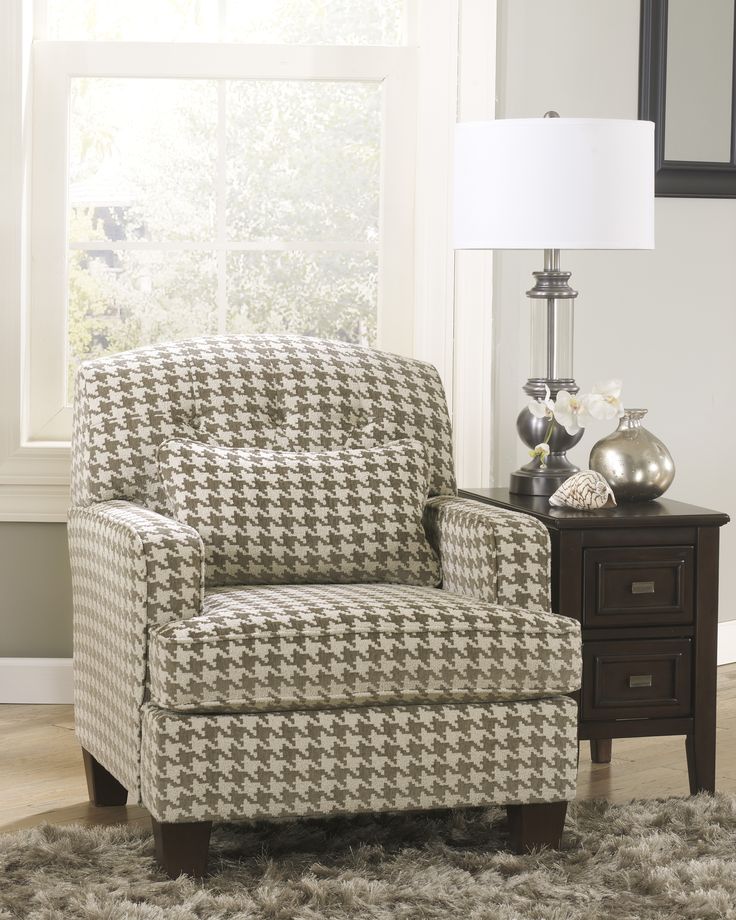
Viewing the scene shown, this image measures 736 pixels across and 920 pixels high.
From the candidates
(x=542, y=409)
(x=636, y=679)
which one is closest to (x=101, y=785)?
(x=636, y=679)

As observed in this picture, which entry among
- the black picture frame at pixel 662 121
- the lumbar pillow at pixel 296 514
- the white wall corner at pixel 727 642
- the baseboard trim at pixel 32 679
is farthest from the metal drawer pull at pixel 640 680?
the black picture frame at pixel 662 121

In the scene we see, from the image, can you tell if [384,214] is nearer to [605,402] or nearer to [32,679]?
[605,402]

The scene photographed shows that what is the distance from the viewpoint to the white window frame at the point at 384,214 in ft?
9.90

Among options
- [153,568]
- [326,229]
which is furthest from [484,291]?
[153,568]

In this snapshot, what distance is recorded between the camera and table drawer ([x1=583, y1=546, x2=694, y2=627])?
2.34m

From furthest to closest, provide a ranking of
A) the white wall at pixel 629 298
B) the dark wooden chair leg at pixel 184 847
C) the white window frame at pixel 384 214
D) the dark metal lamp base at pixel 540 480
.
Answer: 1. the white wall at pixel 629 298
2. the white window frame at pixel 384 214
3. the dark metal lamp base at pixel 540 480
4. the dark wooden chair leg at pixel 184 847

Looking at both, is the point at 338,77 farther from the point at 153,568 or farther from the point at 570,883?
the point at 570,883

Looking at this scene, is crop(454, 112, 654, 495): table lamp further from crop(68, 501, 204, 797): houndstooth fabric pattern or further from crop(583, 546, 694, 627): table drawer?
crop(68, 501, 204, 797): houndstooth fabric pattern

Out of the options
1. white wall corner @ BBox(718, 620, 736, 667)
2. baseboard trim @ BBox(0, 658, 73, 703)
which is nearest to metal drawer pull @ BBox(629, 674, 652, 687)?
white wall corner @ BBox(718, 620, 736, 667)

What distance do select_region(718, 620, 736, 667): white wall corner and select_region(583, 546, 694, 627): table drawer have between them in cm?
125

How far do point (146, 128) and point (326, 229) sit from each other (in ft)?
1.63

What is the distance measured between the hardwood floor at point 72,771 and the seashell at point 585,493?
0.56m

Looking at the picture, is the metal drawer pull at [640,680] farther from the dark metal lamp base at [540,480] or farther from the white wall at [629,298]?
the white wall at [629,298]

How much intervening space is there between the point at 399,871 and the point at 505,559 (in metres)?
0.53
